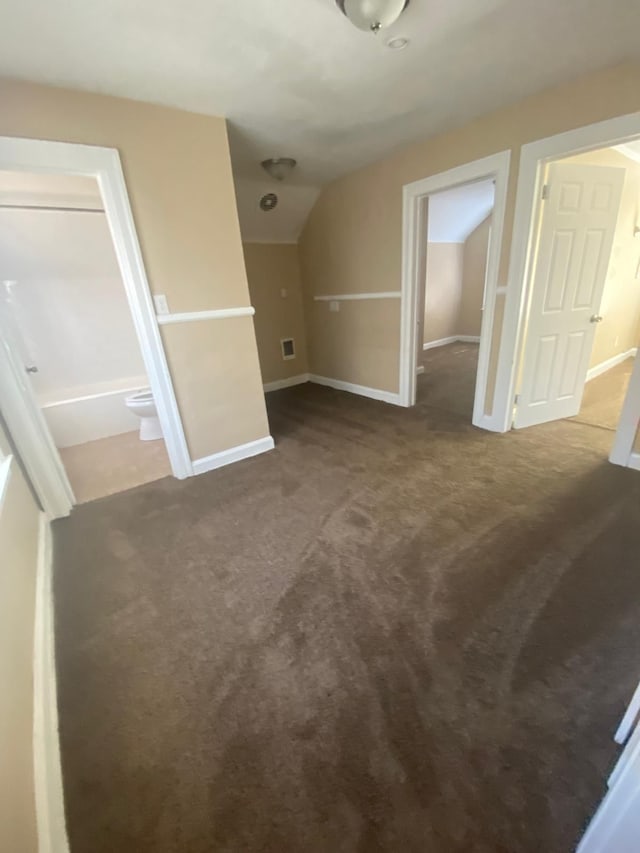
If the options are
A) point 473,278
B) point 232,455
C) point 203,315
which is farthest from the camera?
point 473,278

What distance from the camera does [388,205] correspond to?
333 centimetres

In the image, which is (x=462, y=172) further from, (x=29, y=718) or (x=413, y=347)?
(x=29, y=718)

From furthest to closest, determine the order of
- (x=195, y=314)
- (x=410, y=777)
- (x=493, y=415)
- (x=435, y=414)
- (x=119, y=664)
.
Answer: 1. (x=435, y=414)
2. (x=493, y=415)
3. (x=195, y=314)
4. (x=119, y=664)
5. (x=410, y=777)

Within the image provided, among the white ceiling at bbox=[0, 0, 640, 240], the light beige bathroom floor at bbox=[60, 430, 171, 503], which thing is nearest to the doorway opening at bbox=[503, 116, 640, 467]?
the white ceiling at bbox=[0, 0, 640, 240]

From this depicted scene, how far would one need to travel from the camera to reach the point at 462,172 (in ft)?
8.91

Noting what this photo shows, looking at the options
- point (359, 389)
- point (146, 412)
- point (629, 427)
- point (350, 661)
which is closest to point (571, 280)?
point (629, 427)

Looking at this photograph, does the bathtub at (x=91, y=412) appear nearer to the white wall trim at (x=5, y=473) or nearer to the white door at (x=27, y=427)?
the white door at (x=27, y=427)

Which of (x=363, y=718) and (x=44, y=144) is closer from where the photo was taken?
(x=363, y=718)

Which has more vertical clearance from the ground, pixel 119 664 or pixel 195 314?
pixel 195 314

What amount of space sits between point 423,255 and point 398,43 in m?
2.23

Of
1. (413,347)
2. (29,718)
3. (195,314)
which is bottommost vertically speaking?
(29,718)

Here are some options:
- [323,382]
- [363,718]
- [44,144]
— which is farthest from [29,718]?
[323,382]

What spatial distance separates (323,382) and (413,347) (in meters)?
1.55

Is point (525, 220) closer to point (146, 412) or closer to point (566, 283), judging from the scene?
point (566, 283)
